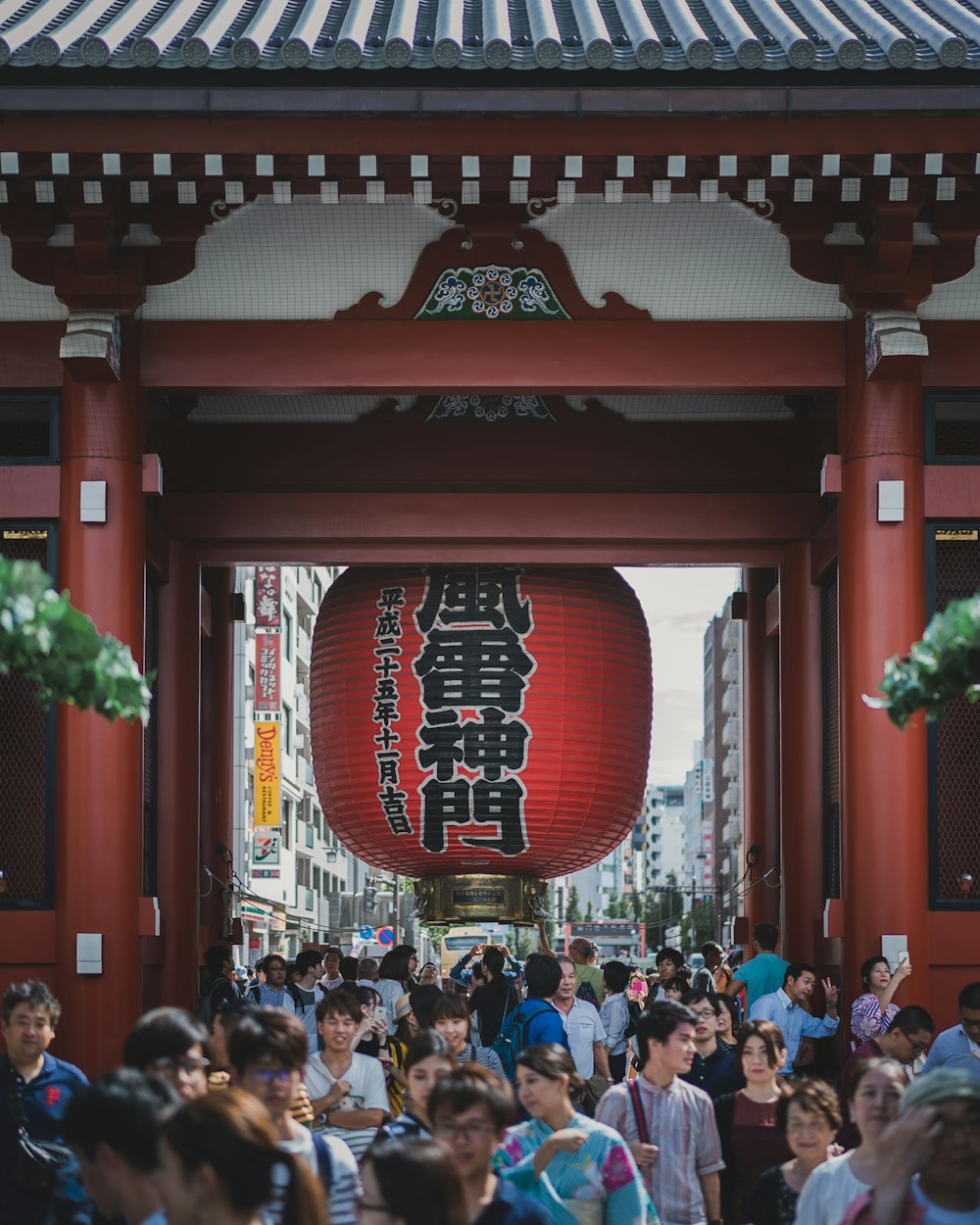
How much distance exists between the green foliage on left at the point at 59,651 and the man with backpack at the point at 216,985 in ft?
23.5

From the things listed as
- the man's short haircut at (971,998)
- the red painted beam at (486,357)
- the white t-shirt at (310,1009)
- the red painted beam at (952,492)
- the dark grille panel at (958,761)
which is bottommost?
the white t-shirt at (310,1009)

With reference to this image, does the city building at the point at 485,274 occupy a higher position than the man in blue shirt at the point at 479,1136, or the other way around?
the city building at the point at 485,274

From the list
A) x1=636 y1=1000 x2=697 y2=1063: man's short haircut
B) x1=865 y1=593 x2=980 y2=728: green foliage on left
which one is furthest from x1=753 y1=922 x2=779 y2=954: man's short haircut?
x1=865 y1=593 x2=980 y2=728: green foliage on left

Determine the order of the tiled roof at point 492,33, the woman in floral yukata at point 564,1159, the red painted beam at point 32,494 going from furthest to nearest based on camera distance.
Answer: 1. the red painted beam at point 32,494
2. the tiled roof at point 492,33
3. the woman in floral yukata at point 564,1159

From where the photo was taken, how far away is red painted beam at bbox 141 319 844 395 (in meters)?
9.88

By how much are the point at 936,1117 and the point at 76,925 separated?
19.4 ft

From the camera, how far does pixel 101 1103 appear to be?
415 cm

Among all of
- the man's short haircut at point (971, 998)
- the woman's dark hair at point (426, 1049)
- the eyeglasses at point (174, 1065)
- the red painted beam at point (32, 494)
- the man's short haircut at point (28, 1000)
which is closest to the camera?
the eyeglasses at point (174, 1065)

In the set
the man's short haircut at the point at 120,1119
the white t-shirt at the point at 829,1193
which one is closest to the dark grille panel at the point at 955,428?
the white t-shirt at the point at 829,1193

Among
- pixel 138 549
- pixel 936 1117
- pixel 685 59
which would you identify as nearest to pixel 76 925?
pixel 138 549

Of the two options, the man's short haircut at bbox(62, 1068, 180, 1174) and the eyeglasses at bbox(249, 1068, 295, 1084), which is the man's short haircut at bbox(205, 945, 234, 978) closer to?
the eyeglasses at bbox(249, 1068, 295, 1084)

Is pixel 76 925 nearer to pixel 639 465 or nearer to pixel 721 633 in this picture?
pixel 639 465

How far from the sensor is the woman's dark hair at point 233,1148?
3689 mm

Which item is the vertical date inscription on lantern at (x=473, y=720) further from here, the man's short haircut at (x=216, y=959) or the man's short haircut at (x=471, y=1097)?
the man's short haircut at (x=471, y=1097)
